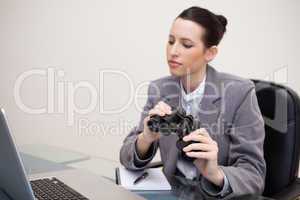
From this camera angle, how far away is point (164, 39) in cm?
220

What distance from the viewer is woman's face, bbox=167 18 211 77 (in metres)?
1.35

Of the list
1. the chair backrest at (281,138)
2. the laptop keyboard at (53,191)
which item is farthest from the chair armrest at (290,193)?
the laptop keyboard at (53,191)

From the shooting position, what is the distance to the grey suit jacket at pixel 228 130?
117cm

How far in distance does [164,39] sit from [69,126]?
2.51 feet

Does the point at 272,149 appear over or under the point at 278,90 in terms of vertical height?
under

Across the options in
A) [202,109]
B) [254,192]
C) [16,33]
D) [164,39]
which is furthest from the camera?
[164,39]

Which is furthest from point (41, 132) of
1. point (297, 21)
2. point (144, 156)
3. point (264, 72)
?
point (297, 21)

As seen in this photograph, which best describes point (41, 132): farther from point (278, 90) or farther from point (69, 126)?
point (278, 90)

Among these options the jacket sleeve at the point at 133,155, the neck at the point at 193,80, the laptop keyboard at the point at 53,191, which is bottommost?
the jacket sleeve at the point at 133,155

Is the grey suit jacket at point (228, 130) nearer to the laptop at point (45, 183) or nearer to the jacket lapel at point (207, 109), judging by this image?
the jacket lapel at point (207, 109)

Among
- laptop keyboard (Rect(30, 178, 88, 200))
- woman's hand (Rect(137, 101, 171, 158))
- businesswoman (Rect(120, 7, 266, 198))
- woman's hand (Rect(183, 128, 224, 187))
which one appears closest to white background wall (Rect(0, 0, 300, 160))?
businesswoman (Rect(120, 7, 266, 198))

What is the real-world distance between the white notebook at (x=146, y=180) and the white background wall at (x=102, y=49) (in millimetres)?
991

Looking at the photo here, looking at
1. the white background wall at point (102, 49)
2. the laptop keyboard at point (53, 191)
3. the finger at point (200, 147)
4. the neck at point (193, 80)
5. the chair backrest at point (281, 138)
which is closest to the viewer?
the laptop keyboard at point (53, 191)

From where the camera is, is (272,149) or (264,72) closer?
(272,149)
